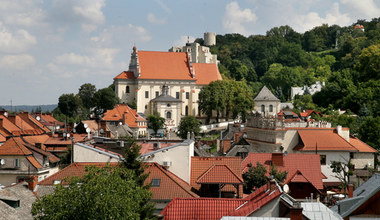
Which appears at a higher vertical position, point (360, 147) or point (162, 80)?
point (162, 80)

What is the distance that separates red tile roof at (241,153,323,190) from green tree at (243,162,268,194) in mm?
1376

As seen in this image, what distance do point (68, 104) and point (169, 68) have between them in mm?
22852

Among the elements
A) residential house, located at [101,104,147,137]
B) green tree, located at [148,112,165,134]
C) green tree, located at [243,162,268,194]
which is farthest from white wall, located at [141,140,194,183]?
green tree, located at [148,112,165,134]

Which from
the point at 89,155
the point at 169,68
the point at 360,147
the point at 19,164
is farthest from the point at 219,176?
the point at 169,68

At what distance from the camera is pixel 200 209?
19.2 m

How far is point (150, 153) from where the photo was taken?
28.5m

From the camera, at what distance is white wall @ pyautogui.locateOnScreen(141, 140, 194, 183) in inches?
1096

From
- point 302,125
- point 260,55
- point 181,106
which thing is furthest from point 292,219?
point 260,55

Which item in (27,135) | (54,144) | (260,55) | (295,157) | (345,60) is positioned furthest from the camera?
(260,55)

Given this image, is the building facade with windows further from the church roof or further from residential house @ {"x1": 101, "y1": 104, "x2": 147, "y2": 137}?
residential house @ {"x1": 101, "y1": 104, "x2": 147, "y2": 137}

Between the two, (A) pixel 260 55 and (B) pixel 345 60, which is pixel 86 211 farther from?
(A) pixel 260 55

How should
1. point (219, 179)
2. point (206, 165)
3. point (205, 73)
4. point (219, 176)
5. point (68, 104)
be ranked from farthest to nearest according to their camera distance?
point (68, 104)
point (205, 73)
point (206, 165)
point (219, 176)
point (219, 179)

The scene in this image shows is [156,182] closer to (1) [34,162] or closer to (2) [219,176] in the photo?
(2) [219,176]

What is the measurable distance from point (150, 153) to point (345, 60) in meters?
112
